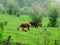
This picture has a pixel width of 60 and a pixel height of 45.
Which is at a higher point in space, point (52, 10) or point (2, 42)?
point (52, 10)

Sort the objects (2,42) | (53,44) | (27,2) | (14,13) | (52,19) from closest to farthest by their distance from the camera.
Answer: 1. (53,44)
2. (2,42)
3. (52,19)
4. (14,13)
5. (27,2)

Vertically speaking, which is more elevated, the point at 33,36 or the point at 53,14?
the point at 53,14

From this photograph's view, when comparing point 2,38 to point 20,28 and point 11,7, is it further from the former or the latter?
point 11,7

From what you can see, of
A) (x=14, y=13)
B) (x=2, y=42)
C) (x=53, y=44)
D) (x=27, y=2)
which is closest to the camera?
(x=53, y=44)

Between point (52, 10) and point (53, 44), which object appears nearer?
point (53, 44)

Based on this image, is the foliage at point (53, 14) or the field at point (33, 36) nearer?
the field at point (33, 36)

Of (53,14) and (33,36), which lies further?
(53,14)

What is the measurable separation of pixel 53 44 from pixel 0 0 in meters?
105

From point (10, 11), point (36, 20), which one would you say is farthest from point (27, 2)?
point (36, 20)

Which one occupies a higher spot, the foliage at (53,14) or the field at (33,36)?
the foliage at (53,14)

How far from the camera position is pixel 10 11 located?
68.5 m

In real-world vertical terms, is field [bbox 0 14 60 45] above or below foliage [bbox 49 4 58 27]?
below

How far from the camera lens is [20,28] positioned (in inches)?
1203

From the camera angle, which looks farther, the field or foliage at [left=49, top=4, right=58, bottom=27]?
foliage at [left=49, top=4, right=58, bottom=27]
